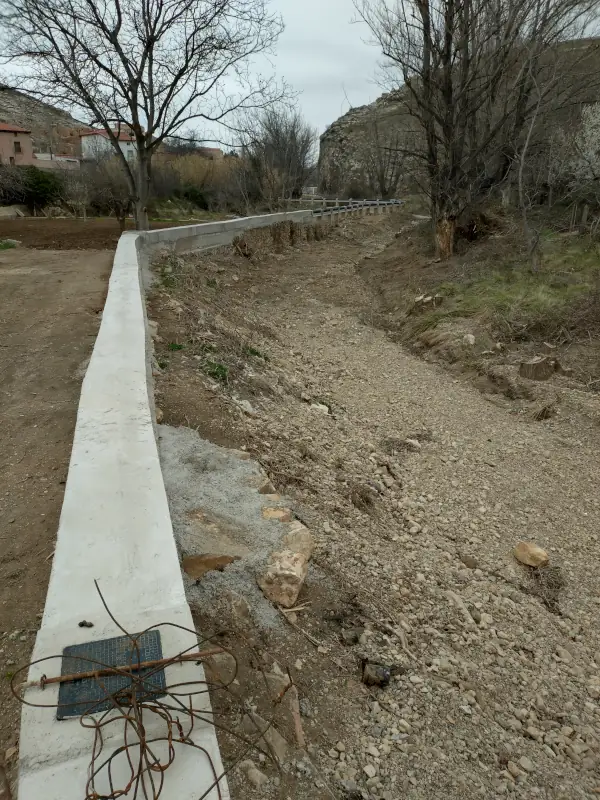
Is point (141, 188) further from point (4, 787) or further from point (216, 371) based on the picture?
point (4, 787)

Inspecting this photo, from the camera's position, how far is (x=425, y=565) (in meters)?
3.53

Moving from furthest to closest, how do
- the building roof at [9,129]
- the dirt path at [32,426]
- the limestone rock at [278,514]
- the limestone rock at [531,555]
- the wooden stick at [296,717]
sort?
the building roof at [9,129]
the limestone rock at [531,555]
the limestone rock at [278,514]
the dirt path at [32,426]
the wooden stick at [296,717]

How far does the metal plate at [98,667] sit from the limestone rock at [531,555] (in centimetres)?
304

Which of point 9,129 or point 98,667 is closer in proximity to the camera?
point 98,667

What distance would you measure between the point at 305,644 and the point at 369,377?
568 cm

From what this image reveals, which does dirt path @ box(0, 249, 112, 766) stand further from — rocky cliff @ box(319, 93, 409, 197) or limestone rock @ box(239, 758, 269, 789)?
rocky cliff @ box(319, 93, 409, 197)

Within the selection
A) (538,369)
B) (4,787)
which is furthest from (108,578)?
(538,369)

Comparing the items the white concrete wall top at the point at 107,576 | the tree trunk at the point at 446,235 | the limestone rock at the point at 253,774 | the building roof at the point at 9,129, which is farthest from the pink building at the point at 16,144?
the limestone rock at the point at 253,774

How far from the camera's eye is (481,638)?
9.78 feet

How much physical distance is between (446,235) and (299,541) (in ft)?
40.7

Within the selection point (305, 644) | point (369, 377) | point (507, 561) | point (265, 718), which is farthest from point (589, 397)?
point (265, 718)

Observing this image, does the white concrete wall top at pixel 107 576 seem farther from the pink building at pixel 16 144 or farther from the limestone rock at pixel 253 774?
the pink building at pixel 16 144

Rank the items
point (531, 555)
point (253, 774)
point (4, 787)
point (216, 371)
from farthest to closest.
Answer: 1. point (216, 371)
2. point (531, 555)
3. point (253, 774)
4. point (4, 787)

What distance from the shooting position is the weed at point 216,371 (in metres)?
5.21
